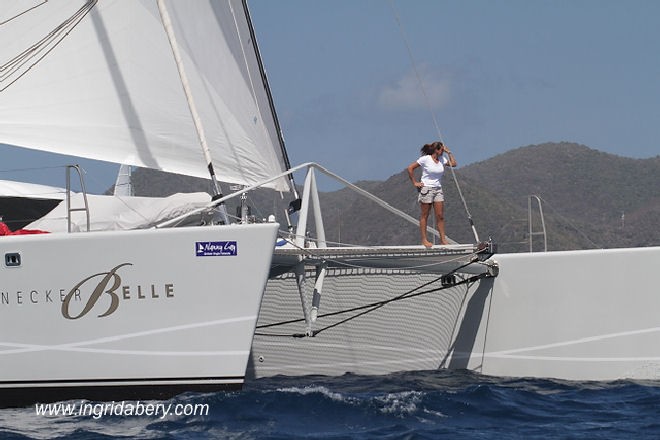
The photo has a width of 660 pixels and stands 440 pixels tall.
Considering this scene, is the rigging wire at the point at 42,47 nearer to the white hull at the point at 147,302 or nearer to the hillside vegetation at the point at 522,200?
the hillside vegetation at the point at 522,200

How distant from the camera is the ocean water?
8664mm

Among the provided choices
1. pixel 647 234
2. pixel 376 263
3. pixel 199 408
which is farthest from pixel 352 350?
pixel 647 234

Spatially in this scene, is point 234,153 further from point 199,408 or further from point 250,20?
point 199,408

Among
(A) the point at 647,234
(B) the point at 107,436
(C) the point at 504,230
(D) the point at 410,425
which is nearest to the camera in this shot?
(B) the point at 107,436

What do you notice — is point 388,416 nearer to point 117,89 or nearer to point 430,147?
point 430,147

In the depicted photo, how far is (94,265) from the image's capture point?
30.8 feet

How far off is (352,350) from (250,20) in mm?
3583

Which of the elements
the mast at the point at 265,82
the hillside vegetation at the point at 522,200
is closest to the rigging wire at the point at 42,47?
the mast at the point at 265,82

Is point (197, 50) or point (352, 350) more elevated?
point (197, 50)

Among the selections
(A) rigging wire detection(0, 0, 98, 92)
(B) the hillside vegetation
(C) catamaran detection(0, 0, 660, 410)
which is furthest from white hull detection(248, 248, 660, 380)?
(A) rigging wire detection(0, 0, 98, 92)

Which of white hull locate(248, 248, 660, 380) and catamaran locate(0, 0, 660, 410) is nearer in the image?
catamaran locate(0, 0, 660, 410)

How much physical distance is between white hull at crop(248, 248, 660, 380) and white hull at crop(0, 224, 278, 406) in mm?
2853

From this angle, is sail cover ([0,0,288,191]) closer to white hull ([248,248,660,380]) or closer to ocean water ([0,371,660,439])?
white hull ([248,248,660,380])

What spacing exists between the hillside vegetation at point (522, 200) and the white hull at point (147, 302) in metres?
2.50
